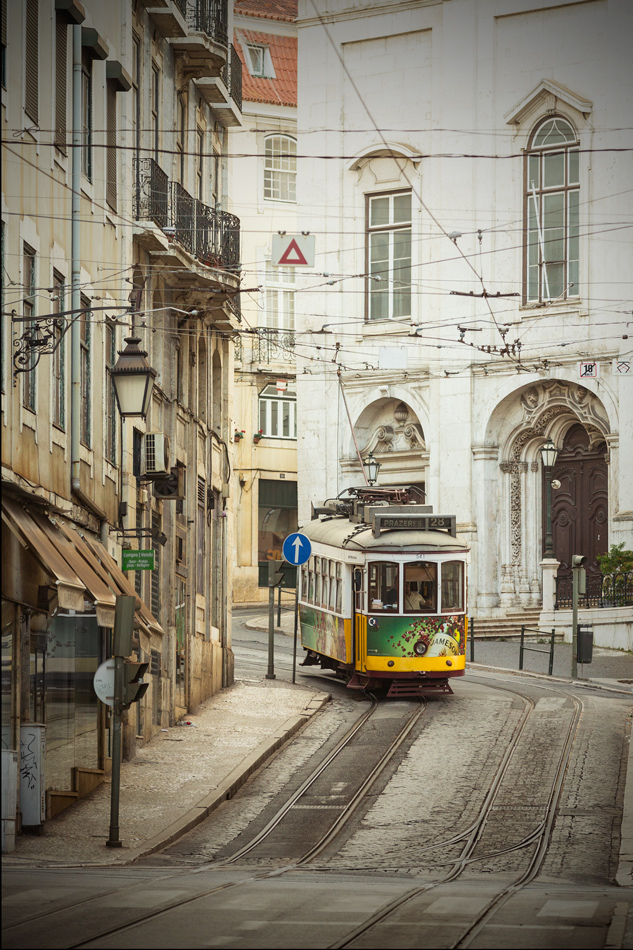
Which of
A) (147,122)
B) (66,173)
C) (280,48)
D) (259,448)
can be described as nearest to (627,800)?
(66,173)

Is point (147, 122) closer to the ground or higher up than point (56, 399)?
higher up

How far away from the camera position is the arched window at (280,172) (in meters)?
50.9

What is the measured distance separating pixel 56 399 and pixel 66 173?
2.67 m

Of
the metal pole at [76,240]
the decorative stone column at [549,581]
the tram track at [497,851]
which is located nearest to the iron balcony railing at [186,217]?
the metal pole at [76,240]

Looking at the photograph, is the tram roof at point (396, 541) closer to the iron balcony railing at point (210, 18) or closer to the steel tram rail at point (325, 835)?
the steel tram rail at point (325, 835)

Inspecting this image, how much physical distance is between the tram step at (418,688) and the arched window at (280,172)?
88.6ft

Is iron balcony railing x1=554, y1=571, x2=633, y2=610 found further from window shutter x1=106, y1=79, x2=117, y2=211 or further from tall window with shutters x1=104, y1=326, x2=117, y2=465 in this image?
window shutter x1=106, y1=79, x2=117, y2=211

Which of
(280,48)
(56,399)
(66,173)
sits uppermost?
(280,48)

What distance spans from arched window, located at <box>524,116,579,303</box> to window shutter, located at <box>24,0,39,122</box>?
85.8 feet

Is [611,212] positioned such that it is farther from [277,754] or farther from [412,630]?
[277,754]

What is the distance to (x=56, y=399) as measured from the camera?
1833cm

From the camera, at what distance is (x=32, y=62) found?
16.9 meters

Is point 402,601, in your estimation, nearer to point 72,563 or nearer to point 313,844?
point 313,844

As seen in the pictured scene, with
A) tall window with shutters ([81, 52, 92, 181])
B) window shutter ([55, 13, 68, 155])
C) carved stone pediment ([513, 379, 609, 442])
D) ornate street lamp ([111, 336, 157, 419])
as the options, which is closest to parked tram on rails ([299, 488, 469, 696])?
tall window with shutters ([81, 52, 92, 181])
